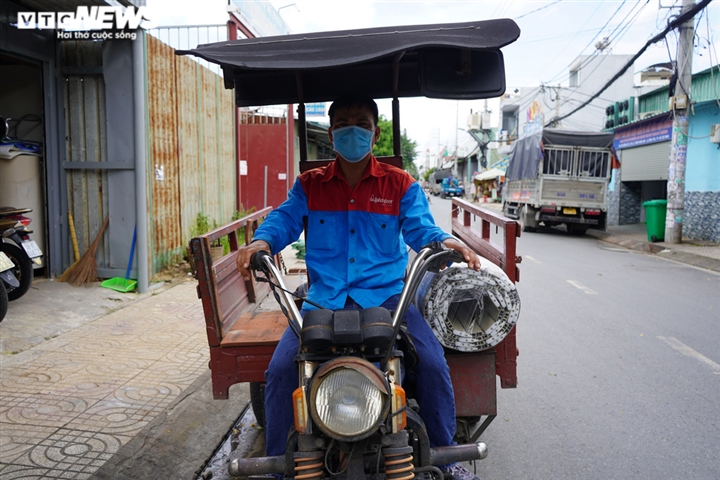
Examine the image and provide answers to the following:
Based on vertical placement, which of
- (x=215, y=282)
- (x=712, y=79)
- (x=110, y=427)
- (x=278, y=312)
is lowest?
(x=110, y=427)

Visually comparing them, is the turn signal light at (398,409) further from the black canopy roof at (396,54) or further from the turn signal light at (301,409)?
the black canopy roof at (396,54)

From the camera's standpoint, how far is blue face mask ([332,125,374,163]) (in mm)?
2709

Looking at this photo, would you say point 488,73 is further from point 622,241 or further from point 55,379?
point 622,241

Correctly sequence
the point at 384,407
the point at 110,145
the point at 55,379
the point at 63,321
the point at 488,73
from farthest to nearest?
the point at 110,145 → the point at 63,321 → the point at 55,379 → the point at 488,73 → the point at 384,407

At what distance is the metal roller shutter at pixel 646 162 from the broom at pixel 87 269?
16.7 m

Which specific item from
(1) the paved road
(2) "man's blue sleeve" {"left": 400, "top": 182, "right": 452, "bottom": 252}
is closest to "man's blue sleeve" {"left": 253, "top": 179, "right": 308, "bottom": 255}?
(2) "man's blue sleeve" {"left": 400, "top": 182, "right": 452, "bottom": 252}

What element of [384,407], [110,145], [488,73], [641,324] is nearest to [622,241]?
[641,324]

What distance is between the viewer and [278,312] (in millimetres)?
3600

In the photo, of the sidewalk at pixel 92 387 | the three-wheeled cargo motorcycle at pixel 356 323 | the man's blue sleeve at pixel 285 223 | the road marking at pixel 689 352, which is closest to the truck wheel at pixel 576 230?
the road marking at pixel 689 352

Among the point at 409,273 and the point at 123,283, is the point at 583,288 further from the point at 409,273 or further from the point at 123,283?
the point at 409,273

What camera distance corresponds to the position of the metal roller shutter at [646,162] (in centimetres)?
1797

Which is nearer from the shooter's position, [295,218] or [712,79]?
[295,218]

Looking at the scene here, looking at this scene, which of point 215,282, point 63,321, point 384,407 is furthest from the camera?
point 63,321

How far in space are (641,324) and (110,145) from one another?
681 centimetres
